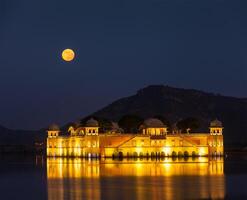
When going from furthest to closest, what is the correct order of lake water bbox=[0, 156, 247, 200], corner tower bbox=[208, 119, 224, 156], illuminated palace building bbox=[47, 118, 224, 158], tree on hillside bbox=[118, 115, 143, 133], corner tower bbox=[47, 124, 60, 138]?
tree on hillside bbox=[118, 115, 143, 133] < corner tower bbox=[47, 124, 60, 138] < corner tower bbox=[208, 119, 224, 156] < illuminated palace building bbox=[47, 118, 224, 158] < lake water bbox=[0, 156, 247, 200]

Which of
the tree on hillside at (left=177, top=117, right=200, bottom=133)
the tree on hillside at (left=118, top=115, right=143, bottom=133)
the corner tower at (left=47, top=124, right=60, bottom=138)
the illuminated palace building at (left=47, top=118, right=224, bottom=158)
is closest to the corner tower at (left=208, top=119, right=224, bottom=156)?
the illuminated palace building at (left=47, top=118, right=224, bottom=158)

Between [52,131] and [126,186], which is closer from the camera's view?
[126,186]

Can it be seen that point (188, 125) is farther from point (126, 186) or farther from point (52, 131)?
point (126, 186)

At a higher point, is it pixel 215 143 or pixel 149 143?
pixel 149 143

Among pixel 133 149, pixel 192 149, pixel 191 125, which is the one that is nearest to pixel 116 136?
pixel 133 149

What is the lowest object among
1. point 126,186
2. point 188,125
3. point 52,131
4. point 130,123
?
point 126,186

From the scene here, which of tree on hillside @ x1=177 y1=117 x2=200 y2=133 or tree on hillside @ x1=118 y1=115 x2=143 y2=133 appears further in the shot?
tree on hillside @ x1=118 y1=115 x2=143 y2=133

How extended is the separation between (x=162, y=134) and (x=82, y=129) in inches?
516

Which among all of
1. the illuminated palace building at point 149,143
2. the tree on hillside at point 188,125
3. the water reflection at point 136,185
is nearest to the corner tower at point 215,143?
the illuminated palace building at point 149,143

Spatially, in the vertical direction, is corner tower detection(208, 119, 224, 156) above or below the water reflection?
above

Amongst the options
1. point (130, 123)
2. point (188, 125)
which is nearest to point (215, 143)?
point (188, 125)

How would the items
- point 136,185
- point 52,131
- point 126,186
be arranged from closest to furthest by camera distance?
1. point 126,186
2. point 136,185
3. point 52,131

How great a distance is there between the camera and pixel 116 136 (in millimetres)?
105312

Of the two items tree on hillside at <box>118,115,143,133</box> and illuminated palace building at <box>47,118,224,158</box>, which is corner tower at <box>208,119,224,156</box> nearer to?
illuminated palace building at <box>47,118,224,158</box>
